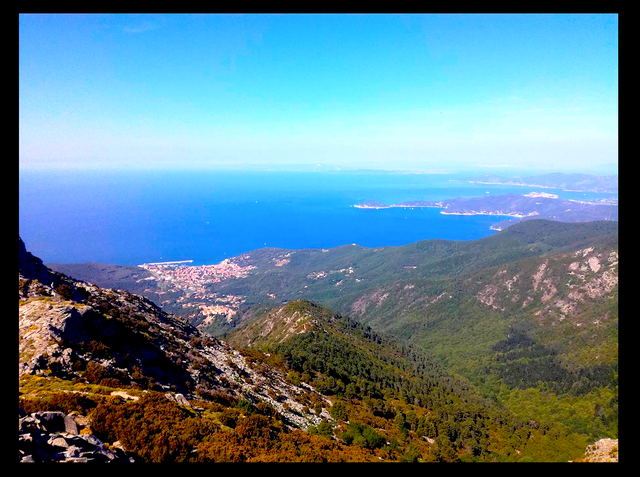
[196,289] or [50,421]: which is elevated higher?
[50,421]

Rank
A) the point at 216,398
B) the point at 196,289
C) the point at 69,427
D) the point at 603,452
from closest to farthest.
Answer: the point at 69,427, the point at 603,452, the point at 216,398, the point at 196,289

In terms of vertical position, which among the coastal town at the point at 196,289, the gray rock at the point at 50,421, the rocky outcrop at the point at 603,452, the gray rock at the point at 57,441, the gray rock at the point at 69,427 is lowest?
the coastal town at the point at 196,289

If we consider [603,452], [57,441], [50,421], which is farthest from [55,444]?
[603,452]

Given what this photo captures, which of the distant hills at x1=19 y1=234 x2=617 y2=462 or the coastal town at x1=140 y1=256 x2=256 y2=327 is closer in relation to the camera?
the distant hills at x1=19 y1=234 x2=617 y2=462

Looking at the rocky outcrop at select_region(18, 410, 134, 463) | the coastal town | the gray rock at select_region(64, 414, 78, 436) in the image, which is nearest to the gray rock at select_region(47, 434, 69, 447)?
the rocky outcrop at select_region(18, 410, 134, 463)

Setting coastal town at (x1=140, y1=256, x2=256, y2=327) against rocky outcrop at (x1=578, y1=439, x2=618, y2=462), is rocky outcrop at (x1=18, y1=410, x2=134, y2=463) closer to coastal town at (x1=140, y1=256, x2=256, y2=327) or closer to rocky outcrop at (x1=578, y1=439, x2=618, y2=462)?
rocky outcrop at (x1=578, y1=439, x2=618, y2=462)

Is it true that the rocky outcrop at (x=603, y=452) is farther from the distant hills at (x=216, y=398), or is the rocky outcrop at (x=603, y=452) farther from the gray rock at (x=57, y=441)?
the gray rock at (x=57, y=441)

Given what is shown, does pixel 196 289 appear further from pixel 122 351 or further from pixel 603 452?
pixel 603 452

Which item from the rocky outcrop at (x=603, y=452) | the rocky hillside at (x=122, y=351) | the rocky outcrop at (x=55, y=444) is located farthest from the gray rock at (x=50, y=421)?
the rocky outcrop at (x=603, y=452)
